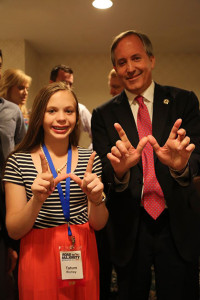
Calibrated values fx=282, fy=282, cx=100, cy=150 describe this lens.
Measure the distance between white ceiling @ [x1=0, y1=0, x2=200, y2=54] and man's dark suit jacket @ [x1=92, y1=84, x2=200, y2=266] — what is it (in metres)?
2.34

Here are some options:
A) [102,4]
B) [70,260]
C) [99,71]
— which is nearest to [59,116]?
[70,260]

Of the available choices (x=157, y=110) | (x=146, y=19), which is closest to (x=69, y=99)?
(x=157, y=110)

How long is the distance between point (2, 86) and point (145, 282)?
7.17ft

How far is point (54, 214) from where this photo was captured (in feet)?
4.06

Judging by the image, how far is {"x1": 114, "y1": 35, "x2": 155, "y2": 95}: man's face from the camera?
152cm

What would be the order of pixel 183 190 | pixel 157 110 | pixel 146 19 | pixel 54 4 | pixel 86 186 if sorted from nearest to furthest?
1. pixel 86 186
2. pixel 183 190
3. pixel 157 110
4. pixel 54 4
5. pixel 146 19

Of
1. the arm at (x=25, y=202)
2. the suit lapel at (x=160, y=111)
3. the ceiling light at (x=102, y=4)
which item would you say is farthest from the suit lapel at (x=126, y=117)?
the ceiling light at (x=102, y=4)

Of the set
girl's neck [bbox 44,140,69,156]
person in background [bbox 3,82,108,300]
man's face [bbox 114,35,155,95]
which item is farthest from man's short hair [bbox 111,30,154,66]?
girl's neck [bbox 44,140,69,156]

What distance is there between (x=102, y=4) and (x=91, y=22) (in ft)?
2.15

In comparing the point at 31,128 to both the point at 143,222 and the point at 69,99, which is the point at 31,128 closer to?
the point at 69,99

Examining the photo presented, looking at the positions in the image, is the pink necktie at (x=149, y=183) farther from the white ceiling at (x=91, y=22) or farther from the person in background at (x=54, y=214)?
the white ceiling at (x=91, y=22)

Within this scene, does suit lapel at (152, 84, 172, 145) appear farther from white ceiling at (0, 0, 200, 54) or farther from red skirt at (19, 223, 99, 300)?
white ceiling at (0, 0, 200, 54)

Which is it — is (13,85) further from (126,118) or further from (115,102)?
(126,118)

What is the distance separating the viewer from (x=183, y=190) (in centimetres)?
138
